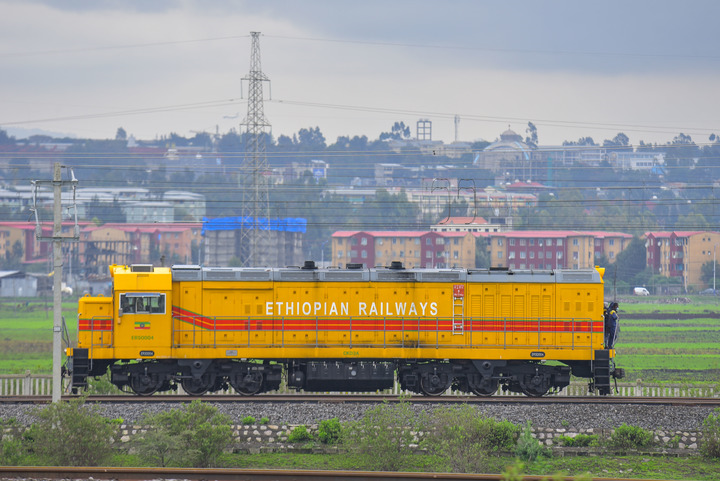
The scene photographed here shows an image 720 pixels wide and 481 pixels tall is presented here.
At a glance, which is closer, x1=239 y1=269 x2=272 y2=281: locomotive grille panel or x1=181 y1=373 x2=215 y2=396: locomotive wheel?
x1=181 y1=373 x2=215 y2=396: locomotive wheel

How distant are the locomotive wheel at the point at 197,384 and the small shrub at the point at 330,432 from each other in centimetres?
463

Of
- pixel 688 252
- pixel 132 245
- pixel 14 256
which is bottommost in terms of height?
pixel 14 256

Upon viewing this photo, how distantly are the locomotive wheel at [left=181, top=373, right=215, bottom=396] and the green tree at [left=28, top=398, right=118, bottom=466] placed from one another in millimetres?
4300

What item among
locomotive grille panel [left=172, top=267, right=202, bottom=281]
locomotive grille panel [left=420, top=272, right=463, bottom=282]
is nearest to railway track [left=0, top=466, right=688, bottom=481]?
locomotive grille panel [left=172, top=267, right=202, bottom=281]

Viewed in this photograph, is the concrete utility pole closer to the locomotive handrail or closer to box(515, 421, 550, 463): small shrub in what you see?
the locomotive handrail

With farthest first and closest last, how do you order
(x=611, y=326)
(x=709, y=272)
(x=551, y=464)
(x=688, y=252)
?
(x=688, y=252)
(x=709, y=272)
(x=611, y=326)
(x=551, y=464)

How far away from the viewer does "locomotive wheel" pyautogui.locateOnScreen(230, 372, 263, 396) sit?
22562 millimetres

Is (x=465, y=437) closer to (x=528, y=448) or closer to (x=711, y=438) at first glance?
(x=528, y=448)

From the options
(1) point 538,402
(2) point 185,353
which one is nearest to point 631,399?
(1) point 538,402

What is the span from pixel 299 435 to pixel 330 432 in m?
0.74

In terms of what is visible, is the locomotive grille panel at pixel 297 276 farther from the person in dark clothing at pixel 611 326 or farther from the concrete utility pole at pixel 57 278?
the person in dark clothing at pixel 611 326

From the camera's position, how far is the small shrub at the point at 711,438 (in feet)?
61.1

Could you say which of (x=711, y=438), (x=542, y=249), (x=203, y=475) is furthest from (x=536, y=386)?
(x=542, y=249)

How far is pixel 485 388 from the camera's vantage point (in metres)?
22.8
